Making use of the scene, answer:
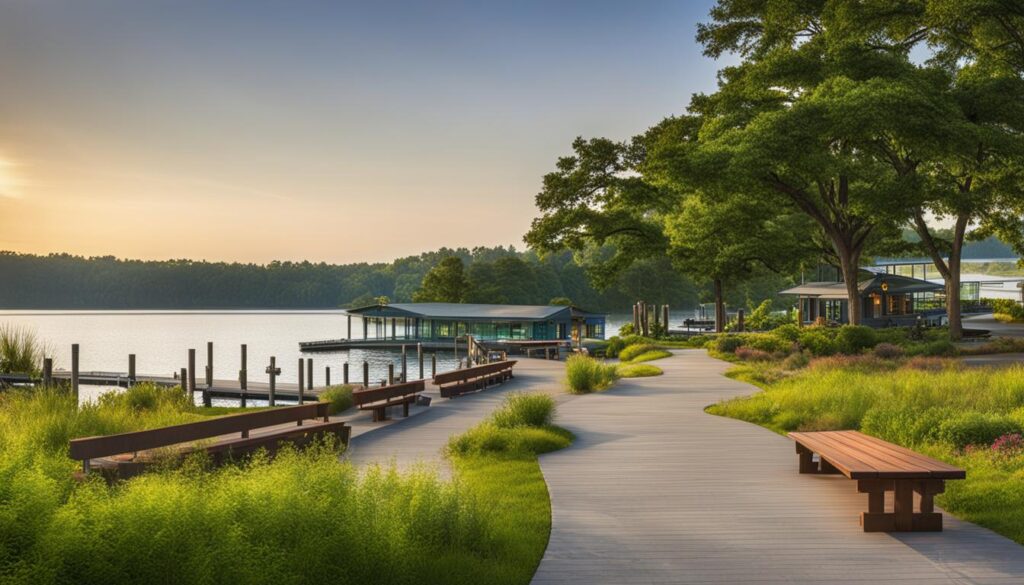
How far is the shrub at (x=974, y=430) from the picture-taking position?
10.3m

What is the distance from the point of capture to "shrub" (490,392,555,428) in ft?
41.9

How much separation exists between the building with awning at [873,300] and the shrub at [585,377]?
36.1 m

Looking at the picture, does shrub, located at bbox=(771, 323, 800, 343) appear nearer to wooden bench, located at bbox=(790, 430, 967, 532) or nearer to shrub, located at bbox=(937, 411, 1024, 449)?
shrub, located at bbox=(937, 411, 1024, 449)

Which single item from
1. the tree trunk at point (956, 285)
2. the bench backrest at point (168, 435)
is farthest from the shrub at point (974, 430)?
the tree trunk at point (956, 285)

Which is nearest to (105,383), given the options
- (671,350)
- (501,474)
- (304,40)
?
(304,40)

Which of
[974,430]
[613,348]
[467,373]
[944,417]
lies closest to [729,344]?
[613,348]

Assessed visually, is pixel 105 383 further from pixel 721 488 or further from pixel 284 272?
pixel 284 272

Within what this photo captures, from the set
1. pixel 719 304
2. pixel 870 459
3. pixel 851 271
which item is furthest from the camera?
pixel 719 304

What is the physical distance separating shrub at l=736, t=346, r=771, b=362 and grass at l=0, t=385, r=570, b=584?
20572mm

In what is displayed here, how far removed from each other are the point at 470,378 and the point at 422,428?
6843 mm

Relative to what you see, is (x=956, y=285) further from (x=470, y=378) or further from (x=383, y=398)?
(x=383, y=398)

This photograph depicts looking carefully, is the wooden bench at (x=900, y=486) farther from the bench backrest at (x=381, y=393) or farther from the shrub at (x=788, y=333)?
the shrub at (x=788, y=333)

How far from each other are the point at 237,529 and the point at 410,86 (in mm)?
25982

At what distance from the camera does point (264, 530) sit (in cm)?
513
